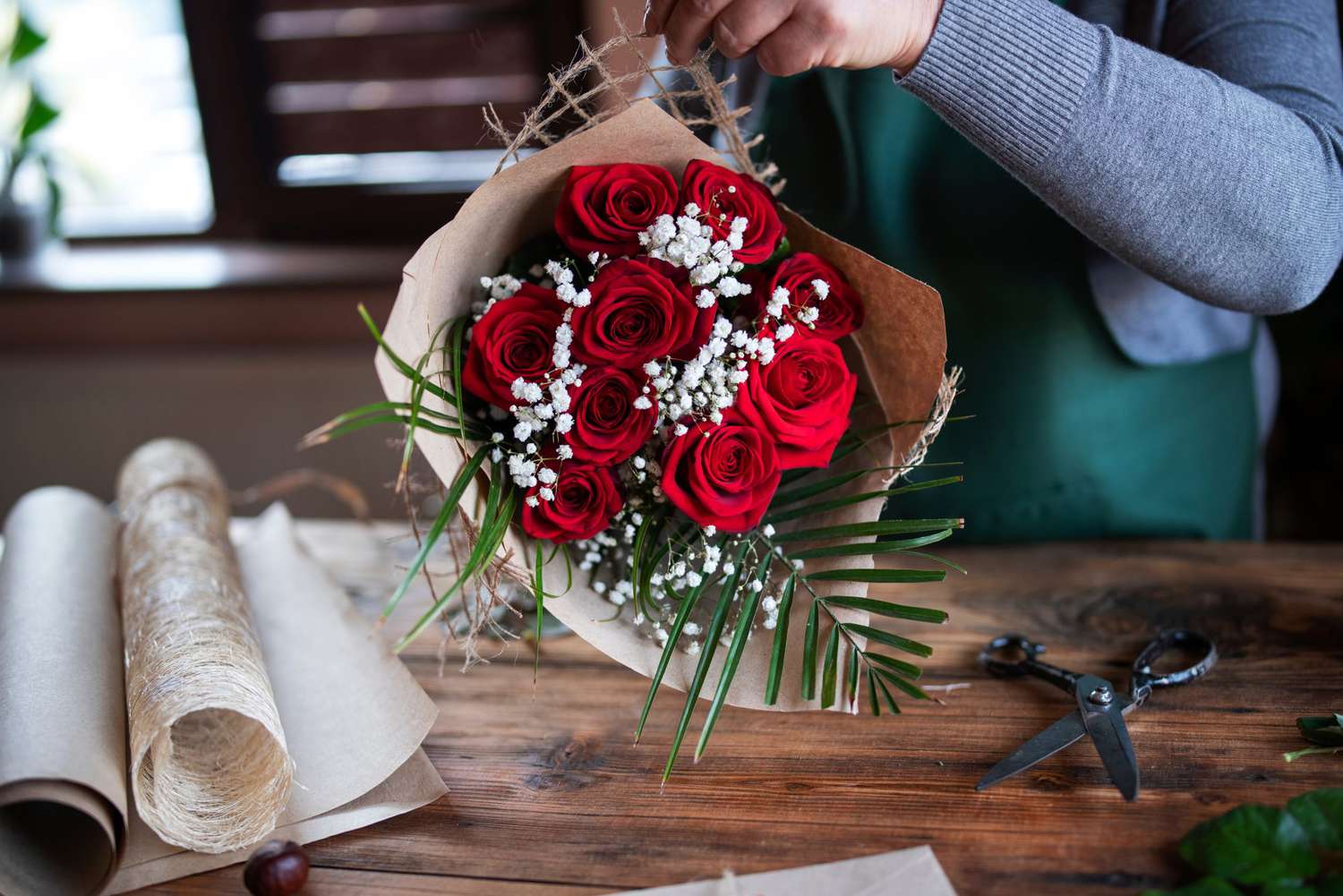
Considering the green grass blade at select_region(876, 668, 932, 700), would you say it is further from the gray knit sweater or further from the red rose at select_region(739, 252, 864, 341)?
the gray knit sweater

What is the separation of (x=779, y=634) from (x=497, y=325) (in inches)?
11.1

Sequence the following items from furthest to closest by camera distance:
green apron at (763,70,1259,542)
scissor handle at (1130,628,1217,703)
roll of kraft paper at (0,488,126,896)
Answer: green apron at (763,70,1259,542)
scissor handle at (1130,628,1217,703)
roll of kraft paper at (0,488,126,896)

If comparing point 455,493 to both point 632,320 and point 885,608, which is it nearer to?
point 632,320

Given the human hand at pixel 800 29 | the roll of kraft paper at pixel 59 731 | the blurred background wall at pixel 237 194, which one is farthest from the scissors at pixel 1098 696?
the blurred background wall at pixel 237 194

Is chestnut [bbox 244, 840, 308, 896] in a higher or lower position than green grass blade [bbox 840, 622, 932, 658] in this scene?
lower

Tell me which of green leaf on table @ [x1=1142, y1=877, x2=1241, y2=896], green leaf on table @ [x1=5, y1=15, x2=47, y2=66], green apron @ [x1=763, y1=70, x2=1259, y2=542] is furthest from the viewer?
green leaf on table @ [x1=5, y1=15, x2=47, y2=66]

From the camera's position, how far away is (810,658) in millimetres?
709

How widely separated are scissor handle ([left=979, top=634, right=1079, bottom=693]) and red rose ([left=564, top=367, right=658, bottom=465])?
1.12ft

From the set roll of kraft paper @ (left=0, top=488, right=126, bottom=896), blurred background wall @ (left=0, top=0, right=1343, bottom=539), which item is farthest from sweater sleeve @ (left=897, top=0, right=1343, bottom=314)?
blurred background wall @ (left=0, top=0, right=1343, bottom=539)

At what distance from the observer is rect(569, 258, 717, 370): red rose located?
64cm

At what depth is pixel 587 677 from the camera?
2.77ft

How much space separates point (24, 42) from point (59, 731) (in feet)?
6.70

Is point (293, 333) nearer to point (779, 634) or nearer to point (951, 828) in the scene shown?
point (779, 634)

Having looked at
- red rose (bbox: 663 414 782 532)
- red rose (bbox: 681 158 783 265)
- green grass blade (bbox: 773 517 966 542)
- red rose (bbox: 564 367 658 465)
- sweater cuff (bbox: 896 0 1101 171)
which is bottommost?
green grass blade (bbox: 773 517 966 542)
